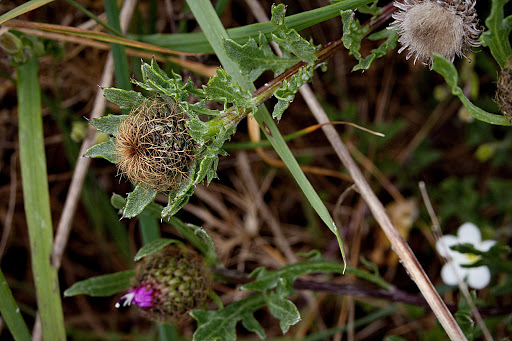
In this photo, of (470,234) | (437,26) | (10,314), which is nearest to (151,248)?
(10,314)

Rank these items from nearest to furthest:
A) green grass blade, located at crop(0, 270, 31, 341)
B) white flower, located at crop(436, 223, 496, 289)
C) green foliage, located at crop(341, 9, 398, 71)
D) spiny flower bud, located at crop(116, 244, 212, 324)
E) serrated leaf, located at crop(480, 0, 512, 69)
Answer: serrated leaf, located at crop(480, 0, 512, 69) < green foliage, located at crop(341, 9, 398, 71) < spiny flower bud, located at crop(116, 244, 212, 324) < green grass blade, located at crop(0, 270, 31, 341) < white flower, located at crop(436, 223, 496, 289)

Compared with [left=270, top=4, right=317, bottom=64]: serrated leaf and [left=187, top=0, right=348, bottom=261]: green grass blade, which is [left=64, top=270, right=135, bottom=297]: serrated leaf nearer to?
[left=187, top=0, right=348, bottom=261]: green grass blade

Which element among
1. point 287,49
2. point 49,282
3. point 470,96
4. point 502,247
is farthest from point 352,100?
point 49,282

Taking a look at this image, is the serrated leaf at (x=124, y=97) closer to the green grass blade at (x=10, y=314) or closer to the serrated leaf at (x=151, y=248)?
the serrated leaf at (x=151, y=248)

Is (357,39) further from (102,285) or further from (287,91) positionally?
(102,285)

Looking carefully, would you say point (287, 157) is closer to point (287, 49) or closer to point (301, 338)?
point (287, 49)

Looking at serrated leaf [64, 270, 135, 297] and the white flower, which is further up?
serrated leaf [64, 270, 135, 297]

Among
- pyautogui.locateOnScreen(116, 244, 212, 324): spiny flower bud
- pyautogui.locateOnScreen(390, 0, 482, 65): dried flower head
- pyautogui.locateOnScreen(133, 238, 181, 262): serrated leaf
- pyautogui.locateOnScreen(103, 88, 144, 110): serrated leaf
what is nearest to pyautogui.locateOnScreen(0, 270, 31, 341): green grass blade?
pyautogui.locateOnScreen(116, 244, 212, 324): spiny flower bud
